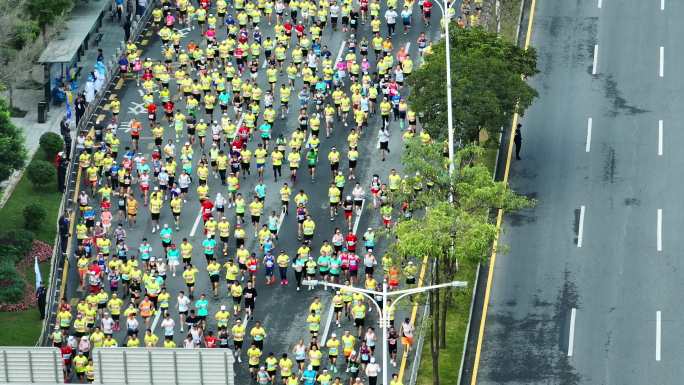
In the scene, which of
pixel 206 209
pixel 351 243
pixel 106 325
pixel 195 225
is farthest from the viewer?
pixel 195 225

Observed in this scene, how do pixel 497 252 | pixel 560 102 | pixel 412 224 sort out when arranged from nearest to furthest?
pixel 412 224, pixel 497 252, pixel 560 102

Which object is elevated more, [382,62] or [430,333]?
[382,62]

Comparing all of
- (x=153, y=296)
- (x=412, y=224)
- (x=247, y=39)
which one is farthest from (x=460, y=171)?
(x=247, y=39)

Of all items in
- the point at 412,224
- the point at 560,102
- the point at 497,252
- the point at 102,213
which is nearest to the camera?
the point at 412,224

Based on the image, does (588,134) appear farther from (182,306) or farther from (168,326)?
(168,326)

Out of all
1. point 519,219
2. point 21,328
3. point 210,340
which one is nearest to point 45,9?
point 21,328

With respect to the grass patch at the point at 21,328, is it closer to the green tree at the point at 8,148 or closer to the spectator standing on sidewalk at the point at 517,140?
the green tree at the point at 8,148

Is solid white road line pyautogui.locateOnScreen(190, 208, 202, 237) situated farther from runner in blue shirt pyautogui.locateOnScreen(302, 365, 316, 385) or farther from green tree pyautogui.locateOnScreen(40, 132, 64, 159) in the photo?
runner in blue shirt pyautogui.locateOnScreen(302, 365, 316, 385)

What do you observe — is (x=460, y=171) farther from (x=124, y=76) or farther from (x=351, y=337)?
(x=124, y=76)

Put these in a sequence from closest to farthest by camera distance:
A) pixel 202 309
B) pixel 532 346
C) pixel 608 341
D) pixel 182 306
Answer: pixel 608 341, pixel 532 346, pixel 202 309, pixel 182 306
